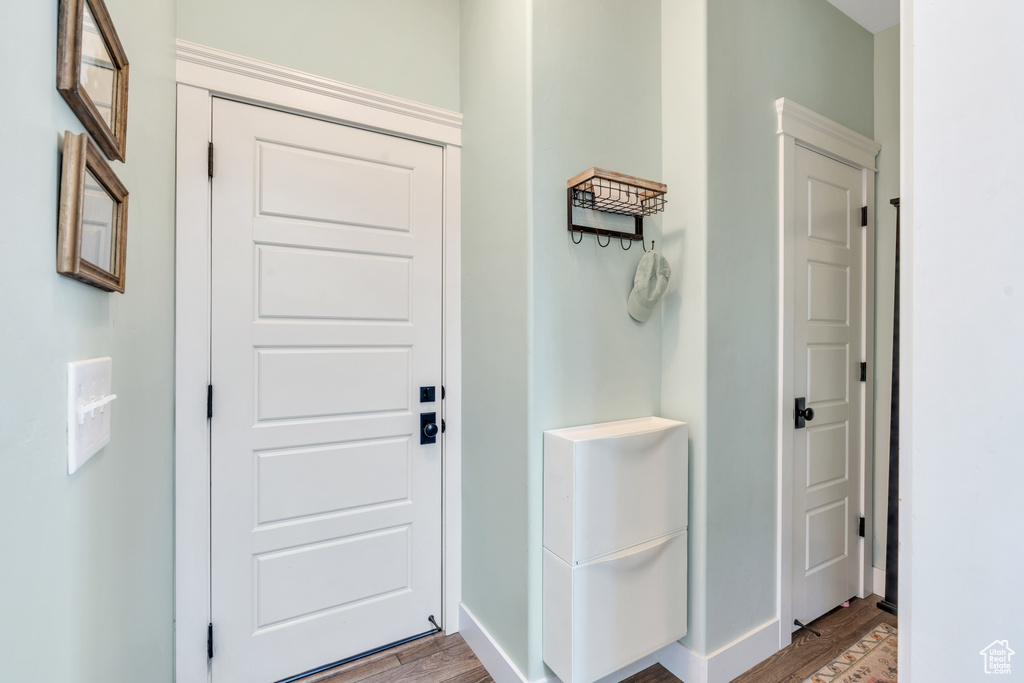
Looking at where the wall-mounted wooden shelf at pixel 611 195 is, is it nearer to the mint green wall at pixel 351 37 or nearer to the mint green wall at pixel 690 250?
the mint green wall at pixel 690 250

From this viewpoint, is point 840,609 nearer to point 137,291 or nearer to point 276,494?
point 276,494

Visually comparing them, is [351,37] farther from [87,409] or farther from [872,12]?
[872,12]

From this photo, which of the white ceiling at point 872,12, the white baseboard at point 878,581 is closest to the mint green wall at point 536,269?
the white ceiling at point 872,12

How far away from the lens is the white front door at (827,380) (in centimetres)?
194

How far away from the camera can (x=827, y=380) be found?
6.79ft

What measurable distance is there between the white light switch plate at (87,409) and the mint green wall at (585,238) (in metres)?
1.04

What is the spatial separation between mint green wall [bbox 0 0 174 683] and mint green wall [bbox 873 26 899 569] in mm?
2986

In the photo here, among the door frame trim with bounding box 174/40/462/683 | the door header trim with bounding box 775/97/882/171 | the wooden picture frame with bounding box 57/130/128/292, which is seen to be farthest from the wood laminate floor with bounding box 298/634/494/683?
the door header trim with bounding box 775/97/882/171

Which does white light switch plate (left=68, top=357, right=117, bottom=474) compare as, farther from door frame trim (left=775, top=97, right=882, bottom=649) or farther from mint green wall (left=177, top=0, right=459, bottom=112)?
door frame trim (left=775, top=97, right=882, bottom=649)

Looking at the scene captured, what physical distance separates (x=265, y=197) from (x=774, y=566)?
2.48 metres

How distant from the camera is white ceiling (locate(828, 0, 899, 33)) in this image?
6.82 feet

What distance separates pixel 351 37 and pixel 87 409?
165 centimetres

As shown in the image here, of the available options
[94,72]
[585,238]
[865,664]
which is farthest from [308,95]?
[865,664]

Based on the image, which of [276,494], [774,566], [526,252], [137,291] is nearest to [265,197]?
[137,291]
